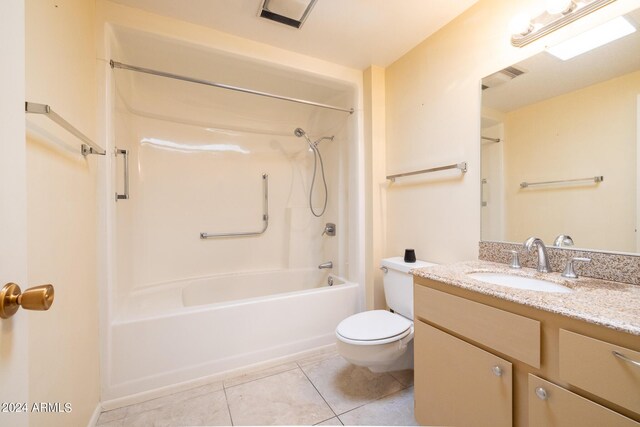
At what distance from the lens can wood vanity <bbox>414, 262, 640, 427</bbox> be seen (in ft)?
2.15

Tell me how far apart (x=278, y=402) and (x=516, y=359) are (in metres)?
1.22

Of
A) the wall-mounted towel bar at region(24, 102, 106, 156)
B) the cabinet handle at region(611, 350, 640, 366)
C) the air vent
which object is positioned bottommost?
the cabinet handle at region(611, 350, 640, 366)

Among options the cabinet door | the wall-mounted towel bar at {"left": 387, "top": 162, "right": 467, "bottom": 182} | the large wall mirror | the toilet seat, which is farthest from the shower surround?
the large wall mirror

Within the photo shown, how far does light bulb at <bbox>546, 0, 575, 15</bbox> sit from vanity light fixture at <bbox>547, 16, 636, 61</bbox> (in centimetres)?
12

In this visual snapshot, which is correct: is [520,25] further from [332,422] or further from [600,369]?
[332,422]

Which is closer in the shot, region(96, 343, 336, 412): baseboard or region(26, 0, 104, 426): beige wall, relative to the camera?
region(26, 0, 104, 426): beige wall

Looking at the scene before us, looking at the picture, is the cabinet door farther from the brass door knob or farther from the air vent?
the air vent

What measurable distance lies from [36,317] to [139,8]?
5.55ft

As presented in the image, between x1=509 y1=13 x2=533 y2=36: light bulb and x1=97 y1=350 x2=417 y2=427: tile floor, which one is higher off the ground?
x1=509 y1=13 x2=533 y2=36: light bulb

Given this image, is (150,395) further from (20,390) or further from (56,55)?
(56,55)

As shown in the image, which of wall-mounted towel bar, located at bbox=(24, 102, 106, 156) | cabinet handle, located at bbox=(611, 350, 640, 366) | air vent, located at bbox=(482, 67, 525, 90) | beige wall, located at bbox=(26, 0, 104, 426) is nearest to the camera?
cabinet handle, located at bbox=(611, 350, 640, 366)

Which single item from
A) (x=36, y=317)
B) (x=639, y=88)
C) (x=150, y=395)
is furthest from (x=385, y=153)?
(x=150, y=395)

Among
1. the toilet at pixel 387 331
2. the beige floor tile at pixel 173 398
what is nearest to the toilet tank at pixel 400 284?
the toilet at pixel 387 331

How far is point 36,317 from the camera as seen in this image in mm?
802
